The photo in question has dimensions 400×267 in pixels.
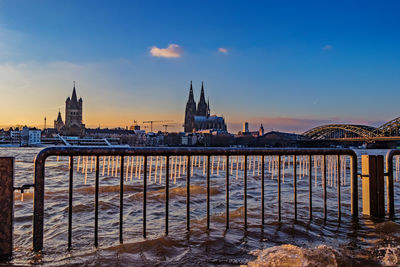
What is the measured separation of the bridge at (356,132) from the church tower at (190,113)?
65.3 meters

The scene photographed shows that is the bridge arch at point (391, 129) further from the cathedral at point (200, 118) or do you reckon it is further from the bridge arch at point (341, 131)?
the cathedral at point (200, 118)

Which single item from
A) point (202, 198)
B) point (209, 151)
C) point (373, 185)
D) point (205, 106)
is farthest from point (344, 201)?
point (205, 106)

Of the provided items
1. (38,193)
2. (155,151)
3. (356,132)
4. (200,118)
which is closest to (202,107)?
(200,118)

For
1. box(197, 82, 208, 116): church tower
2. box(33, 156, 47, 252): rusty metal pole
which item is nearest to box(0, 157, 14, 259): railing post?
box(33, 156, 47, 252): rusty metal pole

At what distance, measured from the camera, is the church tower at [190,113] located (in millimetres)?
170262

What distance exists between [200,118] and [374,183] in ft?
533

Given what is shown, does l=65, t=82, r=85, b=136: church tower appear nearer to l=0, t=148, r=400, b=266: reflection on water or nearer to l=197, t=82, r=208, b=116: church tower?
l=197, t=82, r=208, b=116: church tower

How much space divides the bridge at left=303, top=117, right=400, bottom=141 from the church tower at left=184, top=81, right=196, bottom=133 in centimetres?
6527

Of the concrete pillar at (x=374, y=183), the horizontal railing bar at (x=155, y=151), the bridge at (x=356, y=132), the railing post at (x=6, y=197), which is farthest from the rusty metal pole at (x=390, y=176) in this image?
the bridge at (x=356, y=132)

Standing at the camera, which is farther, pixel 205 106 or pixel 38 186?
pixel 205 106

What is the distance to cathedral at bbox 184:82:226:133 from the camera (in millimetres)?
165750

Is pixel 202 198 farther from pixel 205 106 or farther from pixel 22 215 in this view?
pixel 205 106

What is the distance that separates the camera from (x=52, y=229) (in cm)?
451

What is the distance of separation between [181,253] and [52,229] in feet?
7.62
